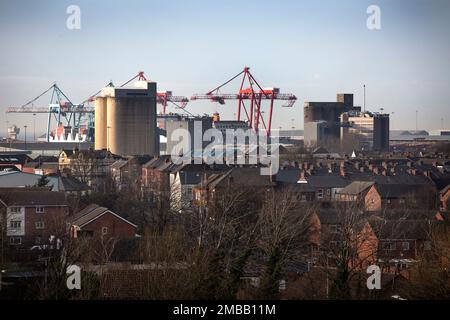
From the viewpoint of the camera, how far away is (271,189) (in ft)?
60.8

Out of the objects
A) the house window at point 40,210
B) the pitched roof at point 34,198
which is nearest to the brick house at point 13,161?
the pitched roof at point 34,198

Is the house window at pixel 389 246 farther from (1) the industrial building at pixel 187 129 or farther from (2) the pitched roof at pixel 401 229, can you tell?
(1) the industrial building at pixel 187 129

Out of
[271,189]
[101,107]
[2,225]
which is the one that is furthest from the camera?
[101,107]

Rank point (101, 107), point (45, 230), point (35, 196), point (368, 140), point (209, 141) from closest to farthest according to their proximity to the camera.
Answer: point (45, 230) < point (35, 196) < point (101, 107) < point (209, 141) < point (368, 140)

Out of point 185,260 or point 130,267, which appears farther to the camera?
point 130,267

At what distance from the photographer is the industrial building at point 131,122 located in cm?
3662

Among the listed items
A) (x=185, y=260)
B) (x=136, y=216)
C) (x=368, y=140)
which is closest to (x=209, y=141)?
(x=368, y=140)

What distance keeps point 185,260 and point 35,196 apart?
6653 millimetres

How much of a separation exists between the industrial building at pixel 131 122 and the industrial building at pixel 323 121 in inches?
574

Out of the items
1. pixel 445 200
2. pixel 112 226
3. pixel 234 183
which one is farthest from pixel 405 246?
pixel 445 200

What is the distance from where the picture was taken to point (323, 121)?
177 ft

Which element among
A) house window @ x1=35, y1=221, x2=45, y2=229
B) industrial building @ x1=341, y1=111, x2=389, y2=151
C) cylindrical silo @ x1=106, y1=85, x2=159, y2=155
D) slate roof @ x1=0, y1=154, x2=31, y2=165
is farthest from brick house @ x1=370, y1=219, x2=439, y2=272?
industrial building @ x1=341, y1=111, x2=389, y2=151

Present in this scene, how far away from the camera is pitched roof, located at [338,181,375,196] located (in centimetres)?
1912
